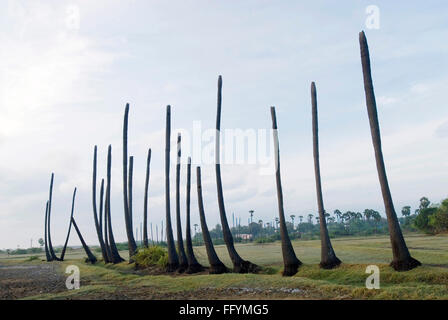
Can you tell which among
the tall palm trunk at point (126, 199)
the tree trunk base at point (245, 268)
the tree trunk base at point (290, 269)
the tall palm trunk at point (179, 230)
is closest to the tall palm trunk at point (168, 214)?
the tall palm trunk at point (179, 230)

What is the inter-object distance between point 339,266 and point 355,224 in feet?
405

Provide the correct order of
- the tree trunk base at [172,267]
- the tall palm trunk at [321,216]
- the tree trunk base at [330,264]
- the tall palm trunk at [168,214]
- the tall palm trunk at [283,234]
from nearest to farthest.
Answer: the tree trunk base at [330,264] < the tall palm trunk at [321,216] < the tall palm trunk at [283,234] < the tree trunk base at [172,267] < the tall palm trunk at [168,214]

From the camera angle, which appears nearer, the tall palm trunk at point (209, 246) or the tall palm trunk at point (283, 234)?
the tall palm trunk at point (283, 234)

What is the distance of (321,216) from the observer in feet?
82.0

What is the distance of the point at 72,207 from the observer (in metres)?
59.2

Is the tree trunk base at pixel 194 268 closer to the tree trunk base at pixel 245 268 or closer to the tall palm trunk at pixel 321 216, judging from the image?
the tree trunk base at pixel 245 268

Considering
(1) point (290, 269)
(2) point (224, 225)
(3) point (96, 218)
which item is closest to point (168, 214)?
(2) point (224, 225)

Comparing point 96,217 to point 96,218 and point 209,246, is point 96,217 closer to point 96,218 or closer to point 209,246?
point 96,218

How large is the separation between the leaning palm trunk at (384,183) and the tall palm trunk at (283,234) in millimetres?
5875

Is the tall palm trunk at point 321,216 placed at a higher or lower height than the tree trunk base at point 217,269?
higher

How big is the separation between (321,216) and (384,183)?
5519 mm

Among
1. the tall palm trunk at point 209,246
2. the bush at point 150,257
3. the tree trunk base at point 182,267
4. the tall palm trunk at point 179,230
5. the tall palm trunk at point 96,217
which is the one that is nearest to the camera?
the tall palm trunk at point 209,246

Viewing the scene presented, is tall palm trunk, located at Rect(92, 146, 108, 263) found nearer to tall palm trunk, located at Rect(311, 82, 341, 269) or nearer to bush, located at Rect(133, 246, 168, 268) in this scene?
bush, located at Rect(133, 246, 168, 268)

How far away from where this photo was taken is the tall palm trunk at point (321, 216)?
23.3 metres
